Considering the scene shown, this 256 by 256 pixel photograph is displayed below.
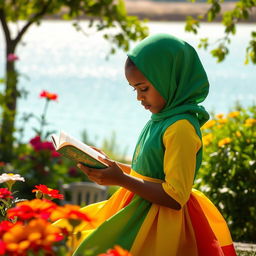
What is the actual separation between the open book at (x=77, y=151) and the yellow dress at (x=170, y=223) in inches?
8.5

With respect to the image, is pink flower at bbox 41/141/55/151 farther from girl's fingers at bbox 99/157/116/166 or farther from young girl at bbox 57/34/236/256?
girl's fingers at bbox 99/157/116/166

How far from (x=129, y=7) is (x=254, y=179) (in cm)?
2462

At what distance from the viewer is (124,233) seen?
251 centimetres

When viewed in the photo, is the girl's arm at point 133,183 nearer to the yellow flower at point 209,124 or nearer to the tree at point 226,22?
the yellow flower at point 209,124

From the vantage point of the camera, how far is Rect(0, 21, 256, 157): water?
12656 mm

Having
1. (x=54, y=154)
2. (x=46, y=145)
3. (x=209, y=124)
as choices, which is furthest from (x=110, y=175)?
(x=54, y=154)

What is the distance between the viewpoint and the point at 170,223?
8.17 ft

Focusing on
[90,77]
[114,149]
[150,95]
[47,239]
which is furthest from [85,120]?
[47,239]

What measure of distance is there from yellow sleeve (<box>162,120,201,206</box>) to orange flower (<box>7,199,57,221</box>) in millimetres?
529

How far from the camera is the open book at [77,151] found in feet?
7.77

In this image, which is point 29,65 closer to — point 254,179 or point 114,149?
point 114,149

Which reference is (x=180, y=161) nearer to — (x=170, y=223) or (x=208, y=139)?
(x=170, y=223)

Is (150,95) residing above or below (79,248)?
above

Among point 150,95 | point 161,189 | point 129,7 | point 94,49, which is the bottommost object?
point 94,49
